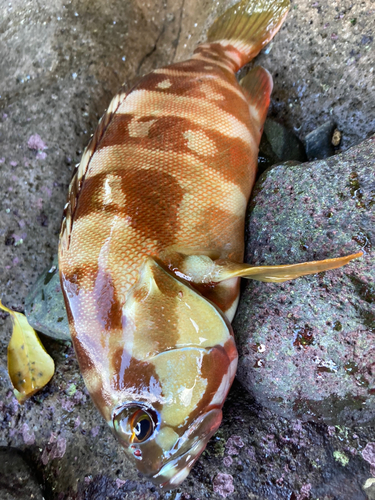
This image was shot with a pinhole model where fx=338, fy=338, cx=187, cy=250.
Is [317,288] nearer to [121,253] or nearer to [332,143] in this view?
[121,253]

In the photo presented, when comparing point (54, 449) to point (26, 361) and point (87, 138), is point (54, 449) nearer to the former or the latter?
point (26, 361)

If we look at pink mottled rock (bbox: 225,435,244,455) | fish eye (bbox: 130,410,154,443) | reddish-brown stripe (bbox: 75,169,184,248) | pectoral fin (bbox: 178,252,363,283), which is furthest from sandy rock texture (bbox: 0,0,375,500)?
reddish-brown stripe (bbox: 75,169,184,248)

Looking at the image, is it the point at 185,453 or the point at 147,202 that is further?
the point at 147,202

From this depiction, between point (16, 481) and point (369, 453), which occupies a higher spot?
point (369, 453)

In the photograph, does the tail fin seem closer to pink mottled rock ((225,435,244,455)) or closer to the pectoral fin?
the pectoral fin

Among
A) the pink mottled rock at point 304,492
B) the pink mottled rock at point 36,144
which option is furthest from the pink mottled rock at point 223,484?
the pink mottled rock at point 36,144

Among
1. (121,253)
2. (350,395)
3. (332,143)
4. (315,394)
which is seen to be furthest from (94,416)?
(332,143)

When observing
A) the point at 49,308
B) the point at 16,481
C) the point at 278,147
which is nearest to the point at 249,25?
the point at 278,147
